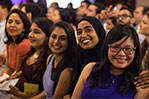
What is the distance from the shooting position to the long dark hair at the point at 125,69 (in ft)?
6.22

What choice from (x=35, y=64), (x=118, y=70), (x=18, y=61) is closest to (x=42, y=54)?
(x=35, y=64)

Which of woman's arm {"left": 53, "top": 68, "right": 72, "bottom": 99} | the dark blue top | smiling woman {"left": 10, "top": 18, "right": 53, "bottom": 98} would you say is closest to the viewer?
the dark blue top

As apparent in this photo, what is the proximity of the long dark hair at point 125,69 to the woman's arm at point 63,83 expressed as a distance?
0.42m

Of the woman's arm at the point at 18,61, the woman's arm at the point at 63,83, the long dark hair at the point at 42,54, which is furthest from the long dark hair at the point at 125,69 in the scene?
the woman's arm at the point at 18,61

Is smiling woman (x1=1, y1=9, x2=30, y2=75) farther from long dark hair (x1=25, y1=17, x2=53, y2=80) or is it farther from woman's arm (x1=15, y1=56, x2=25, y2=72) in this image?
long dark hair (x1=25, y1=17, x2=53, y2=80)

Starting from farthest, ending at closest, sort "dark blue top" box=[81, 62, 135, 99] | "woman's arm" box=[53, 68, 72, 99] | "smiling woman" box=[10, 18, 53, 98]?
1. "smiling woman" box=[10, 18, 53, 98]
2. "woman's arm" box=[53, 68, 72, 99]
3. "dark blue top" box=[81, 62, 135, 99]

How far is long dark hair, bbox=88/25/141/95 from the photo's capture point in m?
1.90

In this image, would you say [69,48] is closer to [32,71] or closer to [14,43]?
[32,71]


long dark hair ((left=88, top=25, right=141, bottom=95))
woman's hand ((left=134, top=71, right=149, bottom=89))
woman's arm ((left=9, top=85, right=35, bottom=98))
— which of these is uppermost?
long dark hair ((left=88, top=25, right=141, bottom=95))

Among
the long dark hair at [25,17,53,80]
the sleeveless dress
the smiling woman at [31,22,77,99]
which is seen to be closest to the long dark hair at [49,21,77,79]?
the smiling woman at [31,22,77,99]

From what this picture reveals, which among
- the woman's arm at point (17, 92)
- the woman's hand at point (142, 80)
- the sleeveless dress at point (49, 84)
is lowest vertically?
the woman's arm at point (17, 92)

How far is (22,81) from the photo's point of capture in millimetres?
2896

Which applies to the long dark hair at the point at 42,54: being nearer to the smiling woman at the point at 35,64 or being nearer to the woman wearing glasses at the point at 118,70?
the smiling woman at the point at 35,64

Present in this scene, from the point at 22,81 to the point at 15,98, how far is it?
21 centimetres
